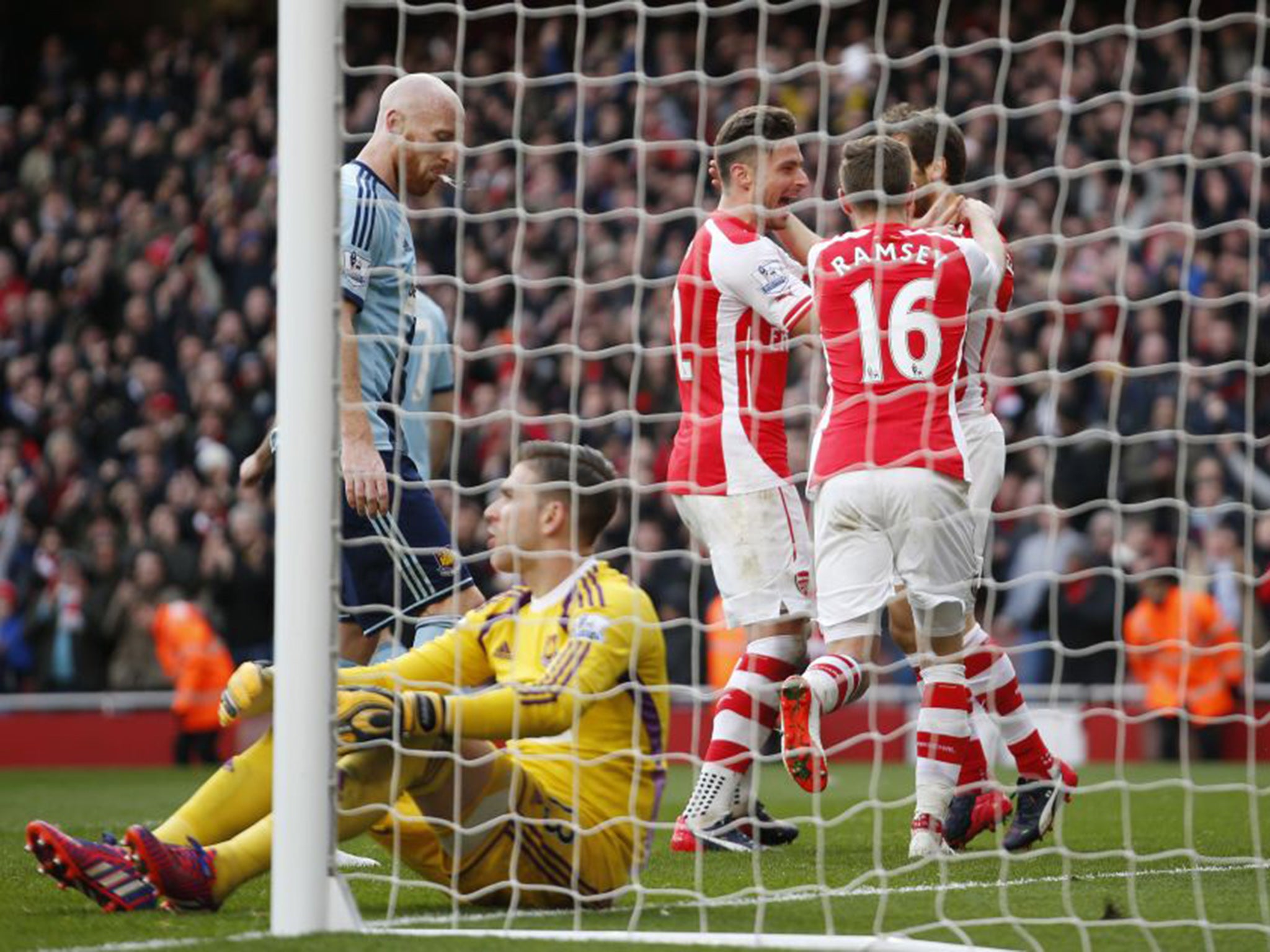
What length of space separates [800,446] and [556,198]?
2.95m

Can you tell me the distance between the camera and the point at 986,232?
5.39 metres

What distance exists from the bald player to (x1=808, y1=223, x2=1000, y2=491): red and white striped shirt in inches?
42.0

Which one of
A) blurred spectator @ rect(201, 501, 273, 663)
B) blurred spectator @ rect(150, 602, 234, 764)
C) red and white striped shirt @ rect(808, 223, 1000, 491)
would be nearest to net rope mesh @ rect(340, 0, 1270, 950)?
blurred spectator @ rect(201, 501, 273, 663)

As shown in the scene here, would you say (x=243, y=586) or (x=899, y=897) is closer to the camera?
(x=899, y=897)

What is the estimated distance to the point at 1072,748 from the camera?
11.4 metres

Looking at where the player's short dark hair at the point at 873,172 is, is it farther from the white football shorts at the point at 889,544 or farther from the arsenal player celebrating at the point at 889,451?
the white football shorts at the point at 889,544

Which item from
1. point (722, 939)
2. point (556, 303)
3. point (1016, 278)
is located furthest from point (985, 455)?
point (556, 303)

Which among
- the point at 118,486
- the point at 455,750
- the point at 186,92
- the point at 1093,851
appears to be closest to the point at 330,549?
the point at 455,750

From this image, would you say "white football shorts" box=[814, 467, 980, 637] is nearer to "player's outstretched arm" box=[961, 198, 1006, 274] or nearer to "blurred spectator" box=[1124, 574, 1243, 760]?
"player's outstretched arm" box=[961, 198, 1006, 274]

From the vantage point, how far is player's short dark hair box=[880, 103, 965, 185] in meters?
5.46

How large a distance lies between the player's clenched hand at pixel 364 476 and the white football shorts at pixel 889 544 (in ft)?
3.86

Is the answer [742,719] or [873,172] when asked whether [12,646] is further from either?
[873,172]

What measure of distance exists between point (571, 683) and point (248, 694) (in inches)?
25.0

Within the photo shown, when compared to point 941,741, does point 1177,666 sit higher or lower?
lower
